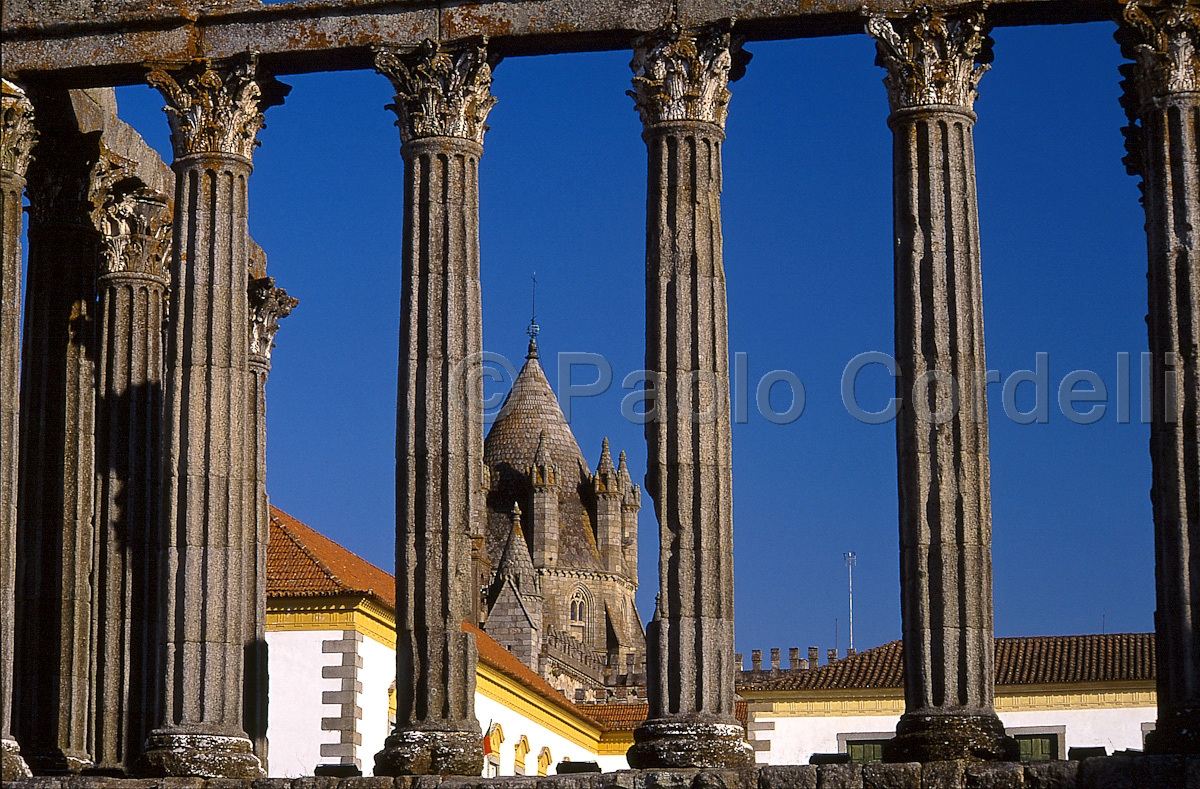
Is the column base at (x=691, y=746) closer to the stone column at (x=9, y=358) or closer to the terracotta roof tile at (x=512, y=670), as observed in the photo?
the stone column at (x=9, y=358)

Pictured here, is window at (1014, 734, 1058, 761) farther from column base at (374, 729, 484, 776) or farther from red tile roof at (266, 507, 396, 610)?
column base at (374, 729, 484, 776)

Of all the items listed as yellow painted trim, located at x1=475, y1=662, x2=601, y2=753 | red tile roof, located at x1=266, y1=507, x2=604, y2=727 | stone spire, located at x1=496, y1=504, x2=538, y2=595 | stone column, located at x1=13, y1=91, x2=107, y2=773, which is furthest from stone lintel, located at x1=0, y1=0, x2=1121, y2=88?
stone spire, located at x1=496, y1=504, x2=538, y2=595

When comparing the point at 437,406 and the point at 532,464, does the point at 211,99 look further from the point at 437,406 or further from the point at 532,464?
the point at 532,464

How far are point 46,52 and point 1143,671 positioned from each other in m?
36.2

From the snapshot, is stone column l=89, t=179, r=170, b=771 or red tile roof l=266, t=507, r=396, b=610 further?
red tile roof l=266, t=507, r=396, b=610

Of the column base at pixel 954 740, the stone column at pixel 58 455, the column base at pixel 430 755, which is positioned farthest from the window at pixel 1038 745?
the column base at pixel 430 755

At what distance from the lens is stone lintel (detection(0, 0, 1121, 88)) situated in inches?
1161

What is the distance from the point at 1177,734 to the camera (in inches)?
1054

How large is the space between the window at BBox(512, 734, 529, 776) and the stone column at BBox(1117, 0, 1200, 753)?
133ft

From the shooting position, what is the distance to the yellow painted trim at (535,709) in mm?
63938

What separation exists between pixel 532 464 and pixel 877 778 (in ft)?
326

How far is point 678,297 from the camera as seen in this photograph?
2908 cm

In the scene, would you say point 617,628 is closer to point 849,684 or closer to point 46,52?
point 849,684

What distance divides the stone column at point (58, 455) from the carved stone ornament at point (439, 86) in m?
5.02
